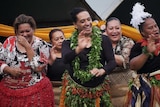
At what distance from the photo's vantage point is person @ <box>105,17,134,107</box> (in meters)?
4.82

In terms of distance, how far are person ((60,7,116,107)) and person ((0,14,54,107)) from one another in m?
0.31

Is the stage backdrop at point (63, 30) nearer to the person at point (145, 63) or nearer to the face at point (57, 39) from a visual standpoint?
the face at point (57, 39)

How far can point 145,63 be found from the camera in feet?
13.1

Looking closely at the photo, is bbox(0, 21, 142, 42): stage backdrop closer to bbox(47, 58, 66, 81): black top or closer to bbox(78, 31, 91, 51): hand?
bbox(47, 58, 66, 81): black top

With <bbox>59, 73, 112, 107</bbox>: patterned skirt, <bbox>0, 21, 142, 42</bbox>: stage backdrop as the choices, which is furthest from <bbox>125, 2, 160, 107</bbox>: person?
<bbox>0, 21, 142, 42</bbox>: stage backdrop

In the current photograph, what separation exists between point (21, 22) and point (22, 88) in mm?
727

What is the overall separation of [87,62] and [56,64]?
40.1 inches

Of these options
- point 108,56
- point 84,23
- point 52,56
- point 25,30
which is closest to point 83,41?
point 84,23

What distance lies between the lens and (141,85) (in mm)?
4148

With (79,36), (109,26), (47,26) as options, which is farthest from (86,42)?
(47,26)

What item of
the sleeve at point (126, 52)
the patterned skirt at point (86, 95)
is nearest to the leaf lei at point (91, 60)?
the patterned skirt at point (86, 95)

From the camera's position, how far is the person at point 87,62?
3.96 m

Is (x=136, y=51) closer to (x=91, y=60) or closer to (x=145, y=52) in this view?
(x=145, y=52)

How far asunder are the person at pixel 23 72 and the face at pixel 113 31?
112 cm
